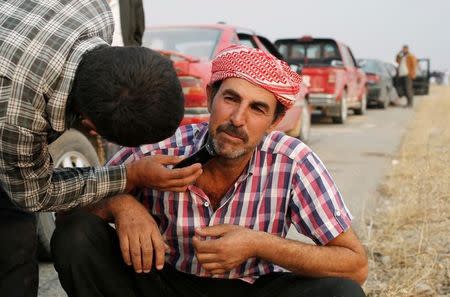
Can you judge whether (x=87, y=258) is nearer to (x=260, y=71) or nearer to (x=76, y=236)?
(x=76, y=236)

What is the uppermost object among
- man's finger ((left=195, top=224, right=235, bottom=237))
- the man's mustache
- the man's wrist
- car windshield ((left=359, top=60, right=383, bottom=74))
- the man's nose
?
the man's nose

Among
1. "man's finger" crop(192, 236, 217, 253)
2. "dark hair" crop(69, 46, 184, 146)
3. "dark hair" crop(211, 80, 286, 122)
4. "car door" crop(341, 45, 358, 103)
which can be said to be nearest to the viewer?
"dark hair" crop(69, 46, 184, 146)

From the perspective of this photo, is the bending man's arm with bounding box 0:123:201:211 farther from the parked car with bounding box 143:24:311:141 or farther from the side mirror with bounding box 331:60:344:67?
the side mirror with bounding box 331:60:344:67

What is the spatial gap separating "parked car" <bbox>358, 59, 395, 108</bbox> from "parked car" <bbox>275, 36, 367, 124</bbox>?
149 inches

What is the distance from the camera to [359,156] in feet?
Answer: 29.0

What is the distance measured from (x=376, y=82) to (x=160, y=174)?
56.1 ft

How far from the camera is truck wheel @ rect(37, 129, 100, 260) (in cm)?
361

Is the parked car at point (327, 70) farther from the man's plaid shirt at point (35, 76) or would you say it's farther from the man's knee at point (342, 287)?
the man's plaid shirt at point (35, 76)

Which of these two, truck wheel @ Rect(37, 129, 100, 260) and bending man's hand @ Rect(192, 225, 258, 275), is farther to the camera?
truck wheel @ Rect(37, 129, 100, 260)

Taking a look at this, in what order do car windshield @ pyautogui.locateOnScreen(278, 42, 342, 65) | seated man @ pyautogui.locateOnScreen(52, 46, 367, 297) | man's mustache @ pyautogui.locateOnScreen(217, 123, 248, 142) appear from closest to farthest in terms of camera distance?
seated man @ pyautogui.locateOnScreen(52, 46, 367, 297), man's mustache @ pyautogui.locateOnScreen(217, 123, 248, 142), car windshield @ pyautogui.locateOnScreen(278, 42, 342, 65)

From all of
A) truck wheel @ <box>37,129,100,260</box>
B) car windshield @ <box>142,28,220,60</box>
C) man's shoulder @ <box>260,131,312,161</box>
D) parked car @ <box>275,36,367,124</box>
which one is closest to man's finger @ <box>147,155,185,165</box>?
man's shoulder @ <box>260,131,312,161</box>

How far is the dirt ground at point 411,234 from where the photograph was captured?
3482 mm

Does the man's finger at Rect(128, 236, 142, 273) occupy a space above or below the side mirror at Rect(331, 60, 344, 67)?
above

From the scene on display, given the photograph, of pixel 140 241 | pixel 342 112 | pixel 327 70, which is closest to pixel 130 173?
pixel 140 241
